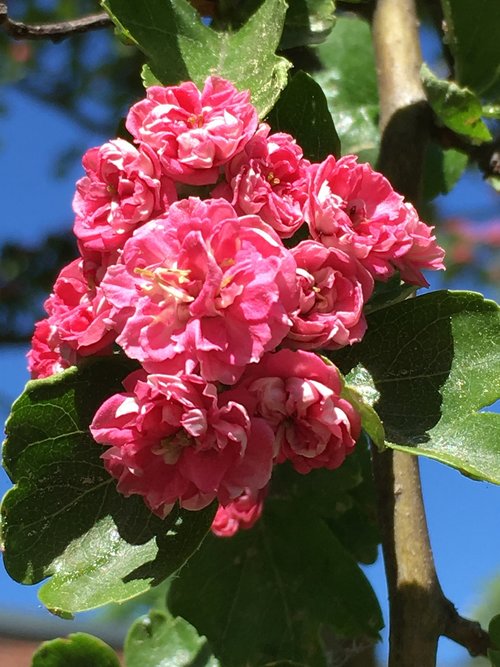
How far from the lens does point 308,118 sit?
917 millimetres

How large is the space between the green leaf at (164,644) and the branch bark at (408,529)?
1.16ft

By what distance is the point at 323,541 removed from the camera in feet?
3.81

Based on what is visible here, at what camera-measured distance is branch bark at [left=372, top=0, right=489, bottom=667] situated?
0.90 m

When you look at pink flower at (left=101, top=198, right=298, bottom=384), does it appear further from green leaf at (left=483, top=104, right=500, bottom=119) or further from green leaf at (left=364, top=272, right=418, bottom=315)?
green leaf at (left=483, top=104, right=500, bottom=119)

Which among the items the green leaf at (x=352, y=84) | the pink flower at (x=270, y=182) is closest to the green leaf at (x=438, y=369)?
the pink flower at (x=270, y=182)

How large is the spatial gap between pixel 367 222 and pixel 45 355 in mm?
315

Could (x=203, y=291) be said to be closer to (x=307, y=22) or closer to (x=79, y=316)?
(x=79, y=316)

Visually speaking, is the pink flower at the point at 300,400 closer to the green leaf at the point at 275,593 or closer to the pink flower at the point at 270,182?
the pink flower at the point at 270,182

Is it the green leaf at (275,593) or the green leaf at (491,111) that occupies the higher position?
the green leaf at (491,111)

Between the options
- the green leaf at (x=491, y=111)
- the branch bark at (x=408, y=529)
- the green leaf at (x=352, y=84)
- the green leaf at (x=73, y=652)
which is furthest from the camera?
the green leaf at (x=352, y=84)

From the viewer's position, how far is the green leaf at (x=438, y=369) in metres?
0.78

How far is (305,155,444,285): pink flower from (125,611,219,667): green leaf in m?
0.60

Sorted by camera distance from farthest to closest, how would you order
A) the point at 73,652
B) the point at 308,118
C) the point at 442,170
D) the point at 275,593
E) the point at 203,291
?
the point at 442,170 → the point at 275,593 → the point at 73,652 → the point at 308,118 → the point at 203,291

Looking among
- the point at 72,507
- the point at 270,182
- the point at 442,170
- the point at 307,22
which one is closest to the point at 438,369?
the point at 270,182
